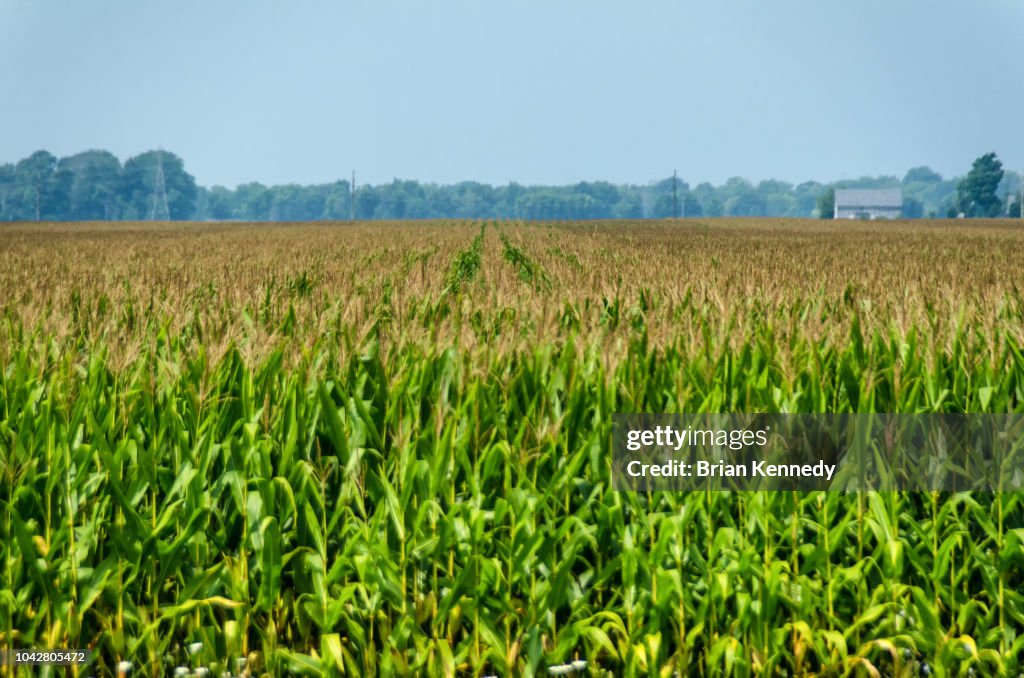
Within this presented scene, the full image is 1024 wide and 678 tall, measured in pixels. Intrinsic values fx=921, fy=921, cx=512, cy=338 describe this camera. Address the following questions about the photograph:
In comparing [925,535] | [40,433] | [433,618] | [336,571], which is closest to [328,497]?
[336,571]

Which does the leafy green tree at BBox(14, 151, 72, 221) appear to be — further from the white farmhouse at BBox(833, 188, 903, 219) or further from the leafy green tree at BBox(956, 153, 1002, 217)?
the leafy green tree at BBox(956, 153, 1002, 217)

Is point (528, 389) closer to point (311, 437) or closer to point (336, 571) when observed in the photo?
point (311, 437)

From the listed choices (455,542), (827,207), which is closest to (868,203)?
(827,207)

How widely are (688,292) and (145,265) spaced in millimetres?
9038

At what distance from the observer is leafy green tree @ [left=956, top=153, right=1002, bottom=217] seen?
385ft

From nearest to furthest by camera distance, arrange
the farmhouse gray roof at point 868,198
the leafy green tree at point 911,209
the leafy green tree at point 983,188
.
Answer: the leafy green tree at point 983,188 → the farmhouse gray roof at point 868,198 → the leafy green tree at point 911,209

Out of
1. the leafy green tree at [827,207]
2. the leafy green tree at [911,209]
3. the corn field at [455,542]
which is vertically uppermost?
the leafy green tree at [911,209]

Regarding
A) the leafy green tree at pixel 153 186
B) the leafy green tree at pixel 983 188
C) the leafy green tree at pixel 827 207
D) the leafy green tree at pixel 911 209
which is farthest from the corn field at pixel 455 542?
the leafy green tree at pixel 911 209

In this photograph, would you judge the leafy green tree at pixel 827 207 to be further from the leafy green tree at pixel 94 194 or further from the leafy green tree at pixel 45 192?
the leafy green tree at pixel 45 192

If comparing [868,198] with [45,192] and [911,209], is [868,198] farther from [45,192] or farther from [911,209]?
[45,192]

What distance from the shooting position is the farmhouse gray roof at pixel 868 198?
162 meters

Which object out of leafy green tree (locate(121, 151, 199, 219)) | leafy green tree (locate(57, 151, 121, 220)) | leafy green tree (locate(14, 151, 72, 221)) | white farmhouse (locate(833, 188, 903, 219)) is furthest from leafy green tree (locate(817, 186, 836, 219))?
leafy green tree (locate(14, 151, 72, 221))

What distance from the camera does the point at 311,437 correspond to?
3596mm

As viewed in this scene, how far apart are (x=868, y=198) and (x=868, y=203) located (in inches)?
47.0
